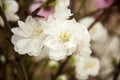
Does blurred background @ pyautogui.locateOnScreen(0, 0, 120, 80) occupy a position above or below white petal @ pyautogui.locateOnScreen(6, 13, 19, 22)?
below

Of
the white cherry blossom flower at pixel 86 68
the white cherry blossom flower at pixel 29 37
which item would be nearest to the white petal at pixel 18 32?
the white cherry blossom flower at pixel 29 37

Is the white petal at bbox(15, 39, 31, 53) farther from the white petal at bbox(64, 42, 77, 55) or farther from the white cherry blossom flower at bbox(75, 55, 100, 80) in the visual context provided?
the white cherry blossom flower at bbox(75, 55, 100, 80)

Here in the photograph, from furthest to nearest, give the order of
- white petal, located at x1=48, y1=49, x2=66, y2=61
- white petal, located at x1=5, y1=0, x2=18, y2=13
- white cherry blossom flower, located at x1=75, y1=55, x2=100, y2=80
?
1. white cherry blossom flower, located at x1=75, y1=55, x2=100, y2=80
2. white petal, located at x1=5, y1=0, x2=18, y2=13
3. white petal, located at x1=48, y1=49, x2=66, y2=61

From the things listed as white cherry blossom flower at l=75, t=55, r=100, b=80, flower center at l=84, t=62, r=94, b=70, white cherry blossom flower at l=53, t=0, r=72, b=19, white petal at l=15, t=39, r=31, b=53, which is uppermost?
white cherry blossom flower at l=53, t=0, r=72, b=19

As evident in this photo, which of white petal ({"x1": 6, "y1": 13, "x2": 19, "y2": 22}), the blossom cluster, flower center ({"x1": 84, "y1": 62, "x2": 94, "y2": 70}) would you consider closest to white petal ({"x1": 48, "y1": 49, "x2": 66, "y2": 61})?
the blossom cluster

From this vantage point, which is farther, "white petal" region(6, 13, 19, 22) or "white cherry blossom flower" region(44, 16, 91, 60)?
"white petal" region(6, 13, 19, 22)

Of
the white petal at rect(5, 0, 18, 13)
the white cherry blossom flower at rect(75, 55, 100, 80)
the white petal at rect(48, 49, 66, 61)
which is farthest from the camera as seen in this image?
the white cherry blossom flower at rect(75, 55, 100, 80)

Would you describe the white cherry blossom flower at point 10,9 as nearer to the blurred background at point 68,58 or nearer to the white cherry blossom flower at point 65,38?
the blurred background at point 68,58
